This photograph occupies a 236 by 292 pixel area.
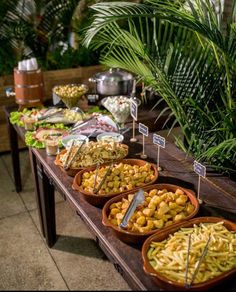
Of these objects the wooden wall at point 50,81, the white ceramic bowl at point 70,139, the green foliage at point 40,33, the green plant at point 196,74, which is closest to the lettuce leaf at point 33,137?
the white ceramic bowl at point 70,139

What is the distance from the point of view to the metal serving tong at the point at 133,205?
1.44 metres

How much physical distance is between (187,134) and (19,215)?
1491 mm

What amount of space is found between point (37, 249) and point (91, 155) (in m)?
0.98

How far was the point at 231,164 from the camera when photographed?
88.8 inches

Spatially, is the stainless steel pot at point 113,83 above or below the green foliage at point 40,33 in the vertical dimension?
below

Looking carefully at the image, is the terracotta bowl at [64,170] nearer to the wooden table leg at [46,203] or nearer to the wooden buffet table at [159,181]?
the wooden buffet table at [159,181]

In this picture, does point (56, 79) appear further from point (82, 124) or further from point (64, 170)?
point (64, 170)

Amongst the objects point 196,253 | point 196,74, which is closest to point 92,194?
point 196,253

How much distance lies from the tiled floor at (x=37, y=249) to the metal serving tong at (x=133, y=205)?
67cm

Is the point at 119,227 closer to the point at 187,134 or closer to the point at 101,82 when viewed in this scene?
the point at 187,134

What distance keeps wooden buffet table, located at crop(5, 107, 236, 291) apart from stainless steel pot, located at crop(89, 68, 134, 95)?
25.8 inches

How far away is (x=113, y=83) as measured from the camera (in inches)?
116

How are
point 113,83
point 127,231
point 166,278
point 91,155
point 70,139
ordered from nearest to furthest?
point 166,278 < point 127,231 < point 91,155 < point 70,139 < point 113,83

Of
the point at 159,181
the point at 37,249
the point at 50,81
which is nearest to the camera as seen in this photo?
the point at 159,181
